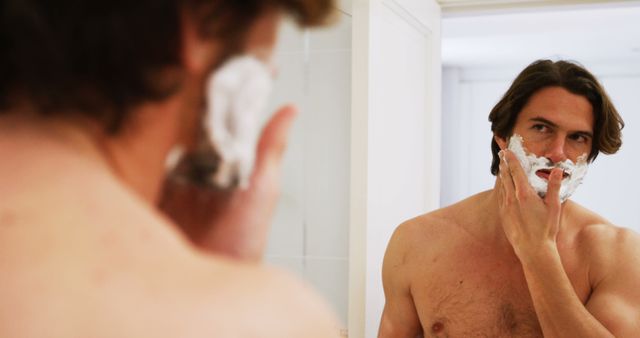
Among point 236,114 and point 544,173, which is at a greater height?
point 236,114

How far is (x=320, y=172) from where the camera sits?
1520 mm

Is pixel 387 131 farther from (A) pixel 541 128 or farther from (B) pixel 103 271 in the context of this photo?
(B) pixel 103 271

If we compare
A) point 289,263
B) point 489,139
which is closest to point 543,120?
point 289,263

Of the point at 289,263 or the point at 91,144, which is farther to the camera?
the point at 289,263

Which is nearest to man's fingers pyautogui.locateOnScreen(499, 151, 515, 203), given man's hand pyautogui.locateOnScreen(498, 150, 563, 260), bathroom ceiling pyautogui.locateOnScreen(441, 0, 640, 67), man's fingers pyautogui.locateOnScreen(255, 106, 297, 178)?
man's hand pyautogui.locateOnScreen(498, 150, 563, 260)

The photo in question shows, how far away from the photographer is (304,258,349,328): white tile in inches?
59.4

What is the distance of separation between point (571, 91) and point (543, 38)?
2.92 m

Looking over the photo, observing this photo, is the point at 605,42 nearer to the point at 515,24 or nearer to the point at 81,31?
the point at 515,24

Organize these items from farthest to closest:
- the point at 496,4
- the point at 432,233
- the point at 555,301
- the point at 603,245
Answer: the point at 496,4, the point at 432,233, the point at 603,245, the point at 555,301

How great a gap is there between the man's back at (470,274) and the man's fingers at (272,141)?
1.26 meters

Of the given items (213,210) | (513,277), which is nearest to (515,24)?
(513,277)

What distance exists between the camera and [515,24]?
147 inches

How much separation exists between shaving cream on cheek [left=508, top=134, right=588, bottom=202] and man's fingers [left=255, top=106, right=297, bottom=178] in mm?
1126

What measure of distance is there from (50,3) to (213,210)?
0.37 ft
